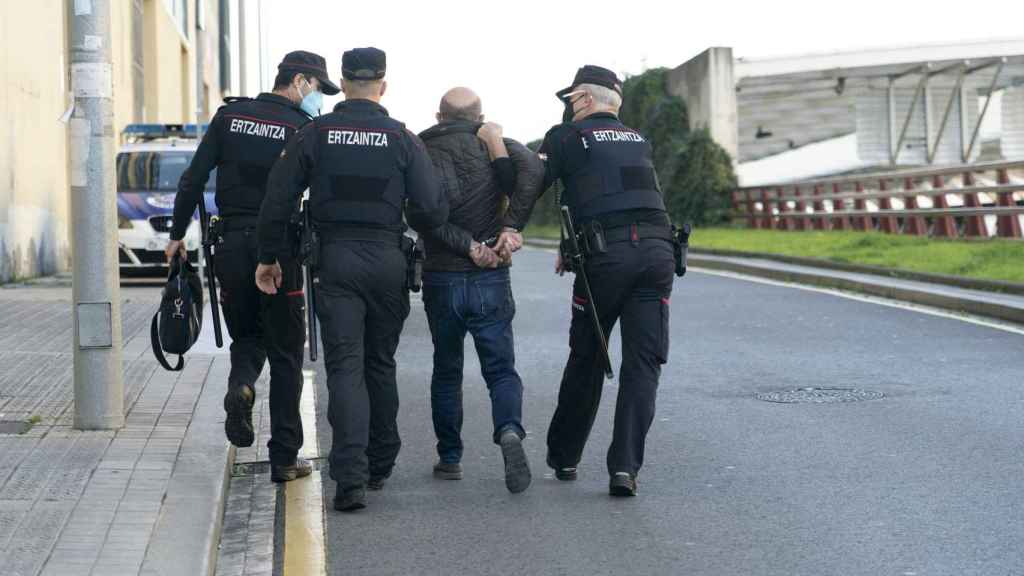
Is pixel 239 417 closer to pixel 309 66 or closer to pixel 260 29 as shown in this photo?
pixel 309 66

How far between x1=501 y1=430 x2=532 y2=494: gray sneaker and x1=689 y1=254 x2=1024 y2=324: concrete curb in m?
9.02

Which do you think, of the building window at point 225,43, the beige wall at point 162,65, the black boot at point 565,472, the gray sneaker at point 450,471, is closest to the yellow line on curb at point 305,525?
the gray sneaker at point 450,471

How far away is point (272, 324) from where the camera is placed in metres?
7.34

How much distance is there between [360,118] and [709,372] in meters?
5.32

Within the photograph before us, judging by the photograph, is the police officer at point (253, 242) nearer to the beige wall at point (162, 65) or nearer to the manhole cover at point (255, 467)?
the manhole cover at point (255, 467)

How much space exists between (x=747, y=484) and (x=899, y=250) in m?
17.2

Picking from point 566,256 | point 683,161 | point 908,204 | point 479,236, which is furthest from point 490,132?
point 683,161

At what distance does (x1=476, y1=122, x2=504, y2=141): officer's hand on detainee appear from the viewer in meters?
7.30

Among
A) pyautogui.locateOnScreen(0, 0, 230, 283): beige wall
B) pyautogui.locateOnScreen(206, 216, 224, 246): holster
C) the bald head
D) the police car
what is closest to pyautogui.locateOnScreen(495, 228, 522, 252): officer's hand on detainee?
the bald head

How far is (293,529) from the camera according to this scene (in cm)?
648

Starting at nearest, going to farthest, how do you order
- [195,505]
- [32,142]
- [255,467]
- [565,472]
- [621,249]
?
1. [195,505]
2. [621,249]
3. [565,472]
4. [255,467]
5. [32,142]

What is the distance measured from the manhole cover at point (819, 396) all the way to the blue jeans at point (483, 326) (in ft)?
10.4

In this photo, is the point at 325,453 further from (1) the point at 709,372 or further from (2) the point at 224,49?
(2) the point at 224,49

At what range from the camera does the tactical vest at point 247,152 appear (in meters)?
7.33
